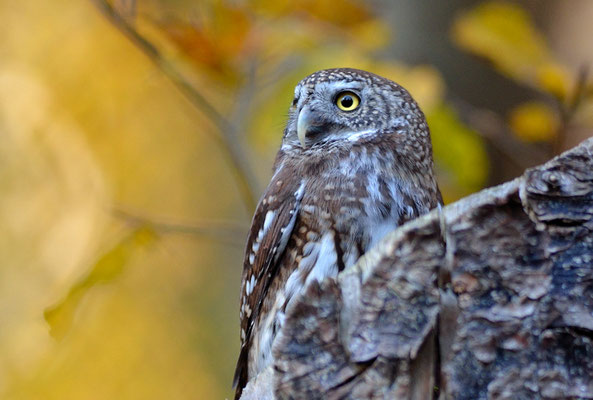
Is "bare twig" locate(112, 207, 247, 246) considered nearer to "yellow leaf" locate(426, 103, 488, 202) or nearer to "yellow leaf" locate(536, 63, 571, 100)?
"yellow leaf" locate(426, 103, 488, 202)

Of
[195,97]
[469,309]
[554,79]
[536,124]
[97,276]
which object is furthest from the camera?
[536,124]

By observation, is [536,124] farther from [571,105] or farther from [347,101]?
[347,101]

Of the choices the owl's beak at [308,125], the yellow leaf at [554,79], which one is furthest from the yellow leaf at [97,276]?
the yellow leaf at [554,79]

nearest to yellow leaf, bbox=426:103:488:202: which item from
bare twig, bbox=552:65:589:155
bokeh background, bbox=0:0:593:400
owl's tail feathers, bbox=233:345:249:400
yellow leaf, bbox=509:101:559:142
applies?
bokeh background, bbox=0:0:593:400

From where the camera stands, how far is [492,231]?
1448mm

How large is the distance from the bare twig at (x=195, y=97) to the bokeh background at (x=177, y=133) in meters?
0.01

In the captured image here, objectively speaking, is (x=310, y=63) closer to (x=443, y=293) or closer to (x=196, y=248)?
(x=443, y=293)

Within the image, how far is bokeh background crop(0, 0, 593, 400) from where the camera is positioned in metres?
3.06

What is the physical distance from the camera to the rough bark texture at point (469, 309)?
4.60 ft

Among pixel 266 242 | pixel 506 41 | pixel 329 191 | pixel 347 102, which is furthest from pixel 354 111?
pixel 506 41

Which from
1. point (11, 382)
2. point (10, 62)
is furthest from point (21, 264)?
point (10, 62)

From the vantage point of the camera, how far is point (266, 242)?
2.46 m

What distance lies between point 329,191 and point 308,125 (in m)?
0.39

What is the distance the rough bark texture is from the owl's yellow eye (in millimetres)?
1322
